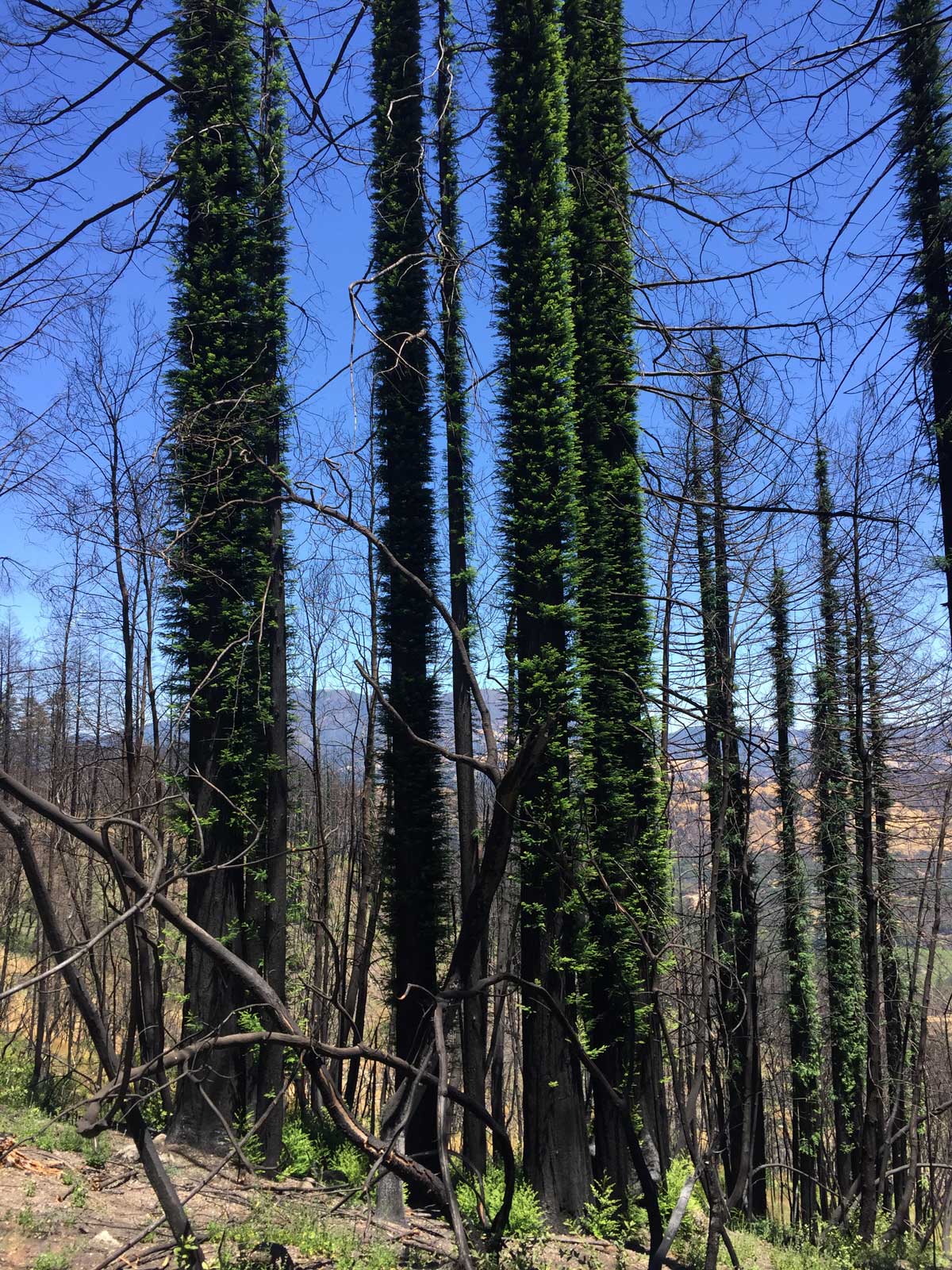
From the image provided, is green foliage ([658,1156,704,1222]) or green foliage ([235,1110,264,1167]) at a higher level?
green foliage ([235,1110,264,1167])

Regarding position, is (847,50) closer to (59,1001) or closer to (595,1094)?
(595,1094)

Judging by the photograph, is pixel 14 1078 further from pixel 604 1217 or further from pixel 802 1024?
pixel 802 1024

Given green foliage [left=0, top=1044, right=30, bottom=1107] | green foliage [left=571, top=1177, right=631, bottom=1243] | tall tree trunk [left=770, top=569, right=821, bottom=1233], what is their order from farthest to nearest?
tall tree trunk [left=770, top=569, right=821, bottom=1233]
green foliage [left=0, top=1044, right=30, bottom=1107]
green foliage [left=571, top=1177, right=631, bottom=1243]

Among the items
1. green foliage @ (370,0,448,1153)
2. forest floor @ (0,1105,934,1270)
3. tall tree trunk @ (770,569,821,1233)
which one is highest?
green foliage @ (370,0,448,1153)

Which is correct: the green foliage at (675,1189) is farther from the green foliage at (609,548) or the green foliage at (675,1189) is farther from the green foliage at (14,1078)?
the green foliage at (14,1078)

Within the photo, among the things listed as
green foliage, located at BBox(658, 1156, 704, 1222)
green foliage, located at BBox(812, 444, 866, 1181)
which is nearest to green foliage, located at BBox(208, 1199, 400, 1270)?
green foliage, located at BBox(658, 1156, 704, 1222)

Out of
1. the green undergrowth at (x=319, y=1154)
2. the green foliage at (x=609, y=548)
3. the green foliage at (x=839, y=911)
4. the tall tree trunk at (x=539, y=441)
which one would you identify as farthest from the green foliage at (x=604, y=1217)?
the green foliage at (x=839, y=911)

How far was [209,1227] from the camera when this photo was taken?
5883mm

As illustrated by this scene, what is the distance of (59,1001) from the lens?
18.5 m

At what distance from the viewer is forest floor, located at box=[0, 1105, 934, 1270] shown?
16.8 ft

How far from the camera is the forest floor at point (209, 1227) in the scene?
16.8 feet

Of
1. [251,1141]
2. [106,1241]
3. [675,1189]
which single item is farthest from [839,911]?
[106,1241]

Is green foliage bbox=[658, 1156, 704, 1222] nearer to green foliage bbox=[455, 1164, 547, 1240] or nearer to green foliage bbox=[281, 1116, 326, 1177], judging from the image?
green foliage bbox=[455, 1164, 547, 1240]

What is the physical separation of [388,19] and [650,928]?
12812 mm
